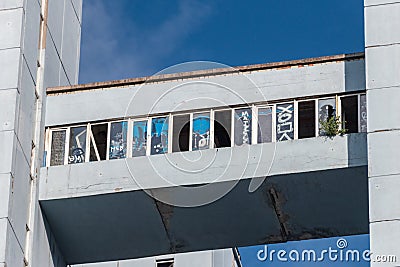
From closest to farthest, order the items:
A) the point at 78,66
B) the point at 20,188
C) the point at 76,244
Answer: the point at 20,188
the point at 76,244
the point at 78,66

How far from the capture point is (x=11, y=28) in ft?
104

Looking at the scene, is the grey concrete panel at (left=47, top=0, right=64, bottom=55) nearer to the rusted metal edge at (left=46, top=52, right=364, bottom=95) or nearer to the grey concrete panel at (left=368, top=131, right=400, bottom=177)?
the rusted metal edge at (left=46, top=52, right=364, bottom=95)

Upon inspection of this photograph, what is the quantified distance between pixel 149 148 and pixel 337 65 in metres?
4.96

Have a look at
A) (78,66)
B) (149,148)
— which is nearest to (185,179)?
(149,148)

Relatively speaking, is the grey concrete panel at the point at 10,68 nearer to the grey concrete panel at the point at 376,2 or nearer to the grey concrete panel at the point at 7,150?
the grey concrete panel at the point at 7,150

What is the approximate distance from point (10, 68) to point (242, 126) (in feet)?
18.7

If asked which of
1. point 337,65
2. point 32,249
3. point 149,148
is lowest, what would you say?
point 32,249

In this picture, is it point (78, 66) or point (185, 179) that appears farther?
point (78, 66)

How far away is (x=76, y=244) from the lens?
33000 mm

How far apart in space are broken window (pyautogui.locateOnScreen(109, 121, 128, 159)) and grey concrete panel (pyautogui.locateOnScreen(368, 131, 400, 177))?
20.9ft

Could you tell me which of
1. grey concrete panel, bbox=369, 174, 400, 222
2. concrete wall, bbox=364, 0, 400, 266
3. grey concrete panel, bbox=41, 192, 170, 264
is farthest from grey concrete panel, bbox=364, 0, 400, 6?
grey concrete panel, bbox=41, 192, 170, 264

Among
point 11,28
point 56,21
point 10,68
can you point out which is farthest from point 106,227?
point 56,21

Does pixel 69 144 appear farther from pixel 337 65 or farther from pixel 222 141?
pixel 337 65

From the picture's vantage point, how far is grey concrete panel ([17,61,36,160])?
31219 mm
